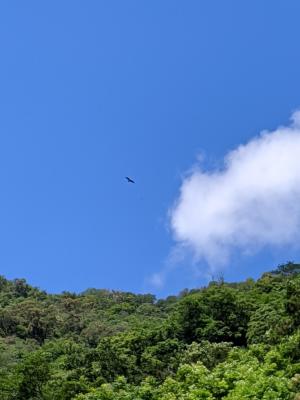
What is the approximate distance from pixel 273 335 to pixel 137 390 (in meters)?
9.17

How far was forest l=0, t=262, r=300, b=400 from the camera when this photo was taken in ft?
93.6

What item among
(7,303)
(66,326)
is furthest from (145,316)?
(7,303)

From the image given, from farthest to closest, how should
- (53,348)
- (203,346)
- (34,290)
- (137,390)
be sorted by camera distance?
(34,290) < (53,348) < (203,346) < (137,390)

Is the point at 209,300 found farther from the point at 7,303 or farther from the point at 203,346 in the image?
the point at 7,303

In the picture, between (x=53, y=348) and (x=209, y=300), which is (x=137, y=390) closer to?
(x=209, y=300)

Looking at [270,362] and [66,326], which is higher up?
[66,326]

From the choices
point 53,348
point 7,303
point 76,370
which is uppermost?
point 7,303

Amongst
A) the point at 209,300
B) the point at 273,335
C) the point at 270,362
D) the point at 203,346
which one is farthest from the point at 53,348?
the point at 270,362

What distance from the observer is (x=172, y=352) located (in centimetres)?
4831

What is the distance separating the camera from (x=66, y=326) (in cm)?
8381

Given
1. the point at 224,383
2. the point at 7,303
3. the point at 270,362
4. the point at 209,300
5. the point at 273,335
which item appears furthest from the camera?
the point at 7,303

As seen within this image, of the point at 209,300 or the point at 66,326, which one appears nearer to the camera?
the point at 209,300

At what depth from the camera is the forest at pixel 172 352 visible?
93.6 feet

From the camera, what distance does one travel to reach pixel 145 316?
292 ft
